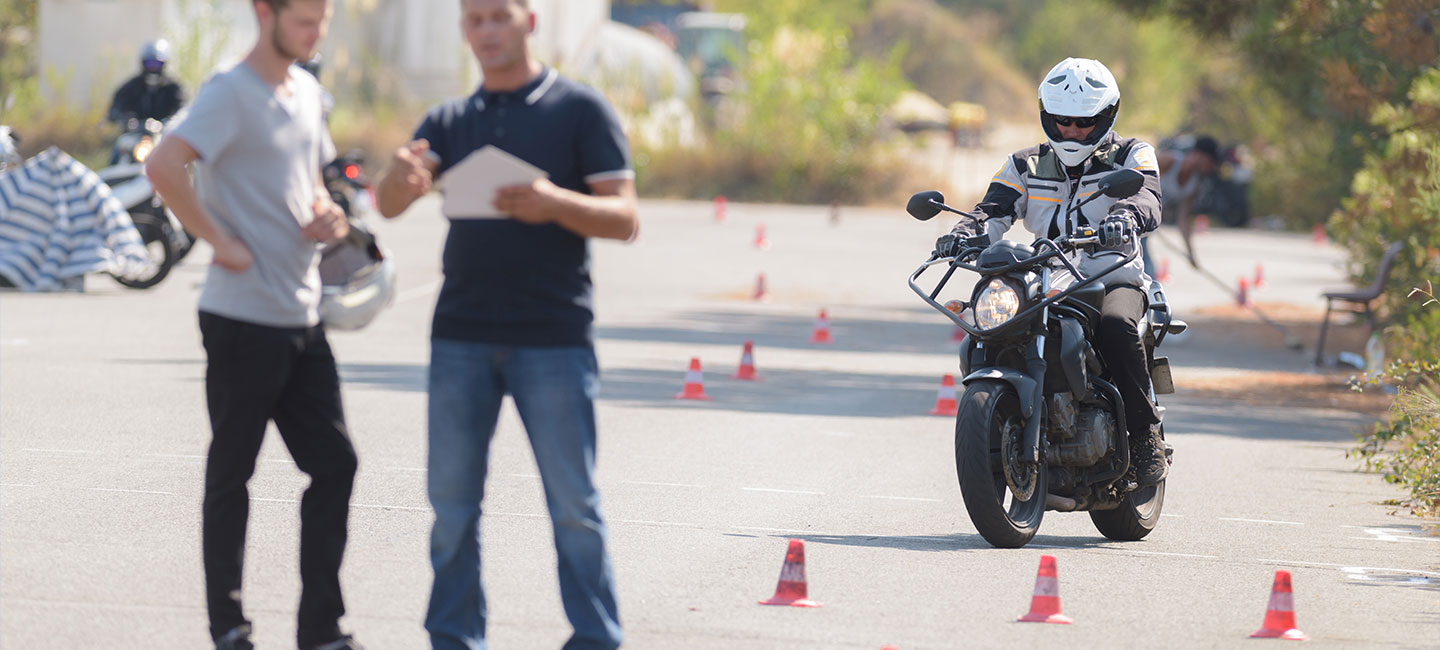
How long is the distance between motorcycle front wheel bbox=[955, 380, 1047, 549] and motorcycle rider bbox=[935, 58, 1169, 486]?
50 centimetres

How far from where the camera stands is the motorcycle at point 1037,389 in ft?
26.0

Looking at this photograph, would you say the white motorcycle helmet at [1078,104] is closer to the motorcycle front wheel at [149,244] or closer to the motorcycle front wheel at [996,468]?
the motorcycle front wheel at [996,468]

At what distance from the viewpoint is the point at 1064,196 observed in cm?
845

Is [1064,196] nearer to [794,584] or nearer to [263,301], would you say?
[794,584]

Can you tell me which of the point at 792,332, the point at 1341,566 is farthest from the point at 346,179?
the point at 1341,566

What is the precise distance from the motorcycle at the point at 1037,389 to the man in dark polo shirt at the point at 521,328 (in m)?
2.60

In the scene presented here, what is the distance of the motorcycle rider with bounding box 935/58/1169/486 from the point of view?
8297 millimetres

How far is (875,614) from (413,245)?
21.6m

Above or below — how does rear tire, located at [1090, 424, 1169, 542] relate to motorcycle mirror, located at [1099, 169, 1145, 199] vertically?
below

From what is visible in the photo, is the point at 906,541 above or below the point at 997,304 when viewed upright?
below

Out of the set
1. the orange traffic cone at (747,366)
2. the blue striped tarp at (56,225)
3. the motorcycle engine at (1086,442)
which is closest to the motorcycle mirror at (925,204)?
the motorcycle engine at (1086,442)

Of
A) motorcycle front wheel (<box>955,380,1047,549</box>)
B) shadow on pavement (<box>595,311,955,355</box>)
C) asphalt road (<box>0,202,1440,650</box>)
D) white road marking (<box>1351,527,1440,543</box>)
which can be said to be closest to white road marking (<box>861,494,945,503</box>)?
asphalt road (<box>0,202,1440,650</box>)

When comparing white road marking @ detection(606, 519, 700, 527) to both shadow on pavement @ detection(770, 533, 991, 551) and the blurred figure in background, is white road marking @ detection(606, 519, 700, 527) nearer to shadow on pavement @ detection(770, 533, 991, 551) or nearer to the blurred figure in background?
shadow on pavement @ detection(770, 533, 991, 551)

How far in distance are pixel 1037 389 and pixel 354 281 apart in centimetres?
287
